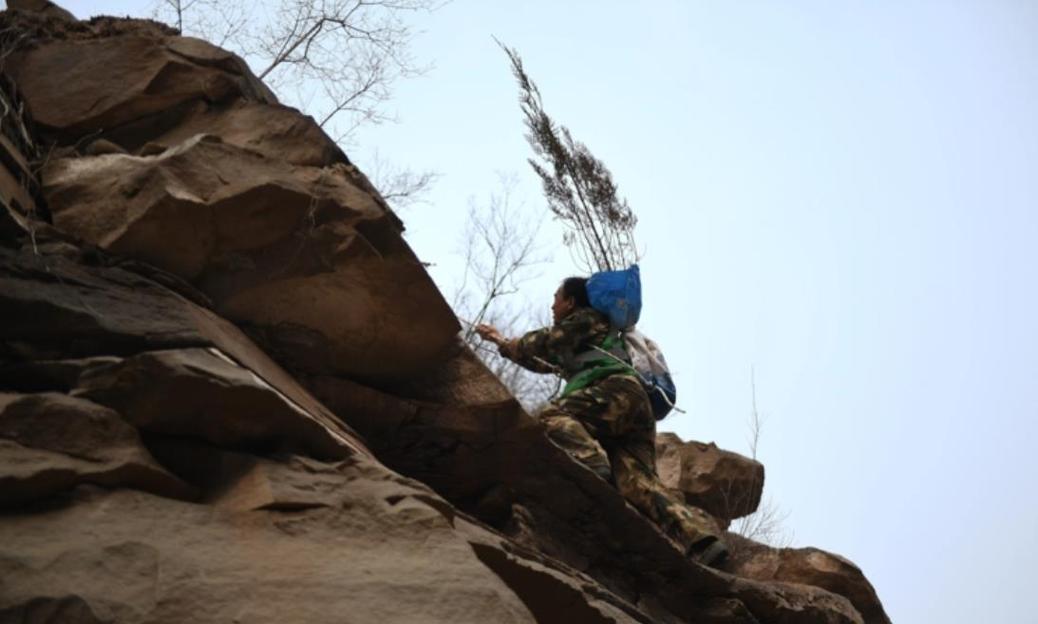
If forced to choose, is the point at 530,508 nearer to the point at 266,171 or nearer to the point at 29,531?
the point at 266,171

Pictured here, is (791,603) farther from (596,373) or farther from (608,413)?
(596,373)

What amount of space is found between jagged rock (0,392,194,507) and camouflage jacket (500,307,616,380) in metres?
3.75

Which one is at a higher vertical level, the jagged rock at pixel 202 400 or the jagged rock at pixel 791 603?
the jagged rock at pixel 791 603

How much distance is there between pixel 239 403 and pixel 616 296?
366cm

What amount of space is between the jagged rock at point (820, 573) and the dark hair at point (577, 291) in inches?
95.2

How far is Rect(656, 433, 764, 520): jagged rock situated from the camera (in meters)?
10.1

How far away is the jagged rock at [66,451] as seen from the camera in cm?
406

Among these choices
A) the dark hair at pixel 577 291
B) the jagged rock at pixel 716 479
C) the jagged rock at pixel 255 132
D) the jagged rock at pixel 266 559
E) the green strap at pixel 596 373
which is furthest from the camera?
the jagged rock at pixel 716 479

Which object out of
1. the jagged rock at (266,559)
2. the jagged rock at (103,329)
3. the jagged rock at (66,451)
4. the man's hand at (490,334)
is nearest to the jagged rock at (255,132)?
the jagged rock at (103,329)

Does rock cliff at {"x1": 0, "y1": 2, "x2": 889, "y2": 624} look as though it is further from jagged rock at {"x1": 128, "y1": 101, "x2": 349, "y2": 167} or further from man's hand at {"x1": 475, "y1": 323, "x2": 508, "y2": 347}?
man's hand at {"x1": 475, "y1": 323, "x2": 508, "y2": 347}

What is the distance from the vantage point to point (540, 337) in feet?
26.1

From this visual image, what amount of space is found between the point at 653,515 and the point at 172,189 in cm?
355

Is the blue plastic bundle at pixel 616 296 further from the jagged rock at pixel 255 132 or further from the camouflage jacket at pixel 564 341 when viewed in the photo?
the jagged rock at pixel 255 132

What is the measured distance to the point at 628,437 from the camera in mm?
7750
